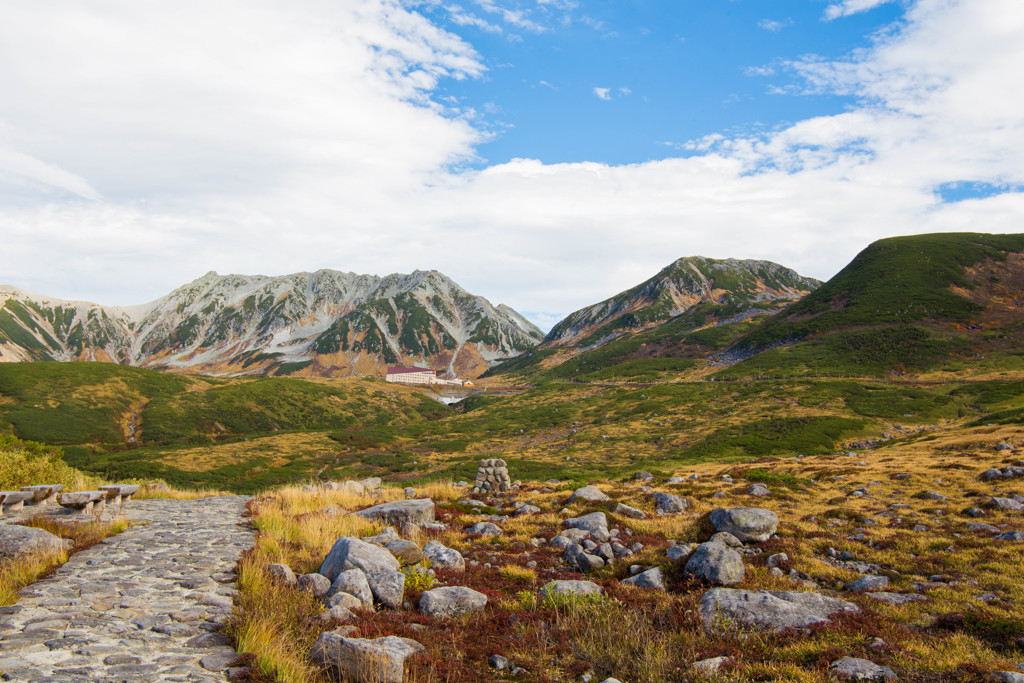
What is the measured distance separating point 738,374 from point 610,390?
3859 cm

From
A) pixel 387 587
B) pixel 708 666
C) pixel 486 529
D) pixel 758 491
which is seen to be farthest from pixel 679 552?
pixel 758 491

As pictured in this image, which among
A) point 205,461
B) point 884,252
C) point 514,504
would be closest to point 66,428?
point 205,461

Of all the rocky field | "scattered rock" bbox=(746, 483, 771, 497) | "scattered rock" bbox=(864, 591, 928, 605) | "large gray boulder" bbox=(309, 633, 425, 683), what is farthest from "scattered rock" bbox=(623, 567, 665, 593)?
"scattered rock" bbox=(746, 483, 771, 497)

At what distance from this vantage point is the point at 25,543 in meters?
11.3

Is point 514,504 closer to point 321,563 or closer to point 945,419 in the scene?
point 321,563

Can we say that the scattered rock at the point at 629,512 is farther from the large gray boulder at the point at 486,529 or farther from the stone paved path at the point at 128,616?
the stone paved path at the point at 128,616

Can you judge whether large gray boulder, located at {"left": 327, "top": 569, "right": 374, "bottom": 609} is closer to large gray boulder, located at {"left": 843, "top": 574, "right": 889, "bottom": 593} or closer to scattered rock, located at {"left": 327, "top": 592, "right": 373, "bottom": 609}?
scattered rock, located at {"left": 327, "top": 592, "right": 373, "bottom": 609}

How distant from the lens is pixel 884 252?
194375mm

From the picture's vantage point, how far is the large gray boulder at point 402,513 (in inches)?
736

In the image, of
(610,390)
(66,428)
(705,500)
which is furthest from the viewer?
(610,390)

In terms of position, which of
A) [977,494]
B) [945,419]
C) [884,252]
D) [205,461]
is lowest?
[205,461]

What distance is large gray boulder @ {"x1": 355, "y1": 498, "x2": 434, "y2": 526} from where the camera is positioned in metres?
18.7

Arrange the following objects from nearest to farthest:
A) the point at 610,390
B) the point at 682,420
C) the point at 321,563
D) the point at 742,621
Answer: the point at 742,621 → the point at 321,563 → the point at 682,420 → the point at 610,390

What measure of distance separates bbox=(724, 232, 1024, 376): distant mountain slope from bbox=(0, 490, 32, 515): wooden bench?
145056 mm
